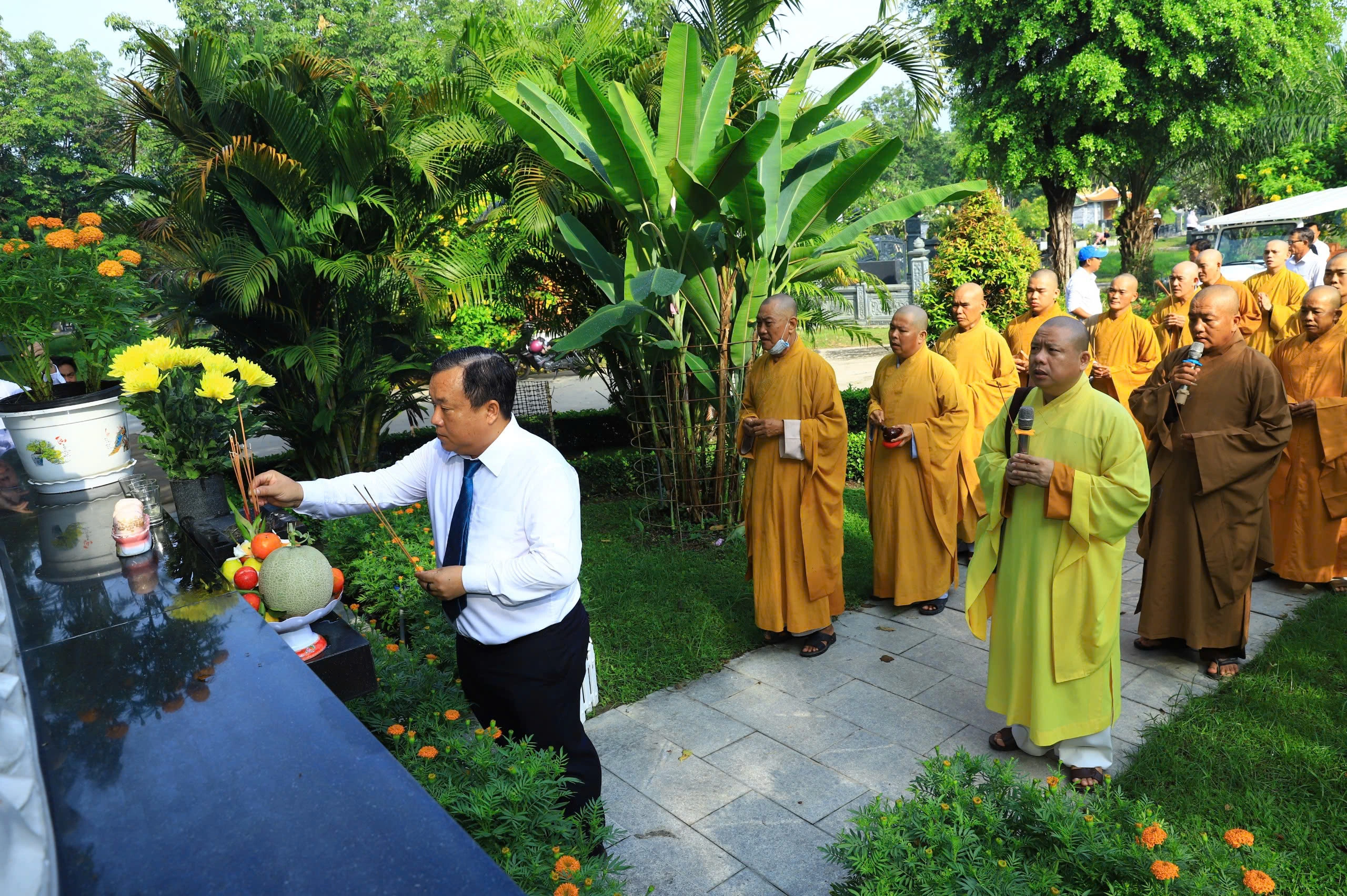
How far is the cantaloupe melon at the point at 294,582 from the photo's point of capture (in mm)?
2361

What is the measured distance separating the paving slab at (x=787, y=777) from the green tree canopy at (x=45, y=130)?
99.3ft

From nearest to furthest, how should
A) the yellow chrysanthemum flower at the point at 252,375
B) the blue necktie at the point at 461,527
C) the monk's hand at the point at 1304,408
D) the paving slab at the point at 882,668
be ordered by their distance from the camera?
the blue necktie at the point at 461,527 < the yellow chrysanthemum flower at the point at 252,375 < the paving slab at the point at 882,668 < the monk's hand at the point at 1304,408

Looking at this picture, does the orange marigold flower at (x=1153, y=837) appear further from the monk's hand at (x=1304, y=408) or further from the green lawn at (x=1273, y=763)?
the monk's hand at (x=1304, y=408)

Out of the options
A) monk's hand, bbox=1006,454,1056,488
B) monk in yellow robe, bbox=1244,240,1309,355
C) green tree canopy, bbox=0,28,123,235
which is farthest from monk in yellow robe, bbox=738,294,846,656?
green tree canopy, bbox=0,28,123,235

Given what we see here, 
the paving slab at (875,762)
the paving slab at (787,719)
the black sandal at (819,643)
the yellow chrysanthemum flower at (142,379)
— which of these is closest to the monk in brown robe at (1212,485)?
the black sandal at (819,643)

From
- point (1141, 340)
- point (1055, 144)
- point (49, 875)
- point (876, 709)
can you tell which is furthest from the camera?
point (1055, 144)

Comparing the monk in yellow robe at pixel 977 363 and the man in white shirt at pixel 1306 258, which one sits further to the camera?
the man in white shirt at pixel 1306 258

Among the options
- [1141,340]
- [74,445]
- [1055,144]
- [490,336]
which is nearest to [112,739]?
[74,445]

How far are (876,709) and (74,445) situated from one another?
3883 millimetres

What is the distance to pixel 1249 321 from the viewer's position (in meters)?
8.33

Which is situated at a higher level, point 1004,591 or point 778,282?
point 778,282

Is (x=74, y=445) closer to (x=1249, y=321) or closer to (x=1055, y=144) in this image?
(x=1249, y=321)

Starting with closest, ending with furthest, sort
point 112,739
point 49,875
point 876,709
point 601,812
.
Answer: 1. point 49,875
2. point 112,739
3. point 601,812
4. point 876,709

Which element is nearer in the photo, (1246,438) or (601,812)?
(601,812)
